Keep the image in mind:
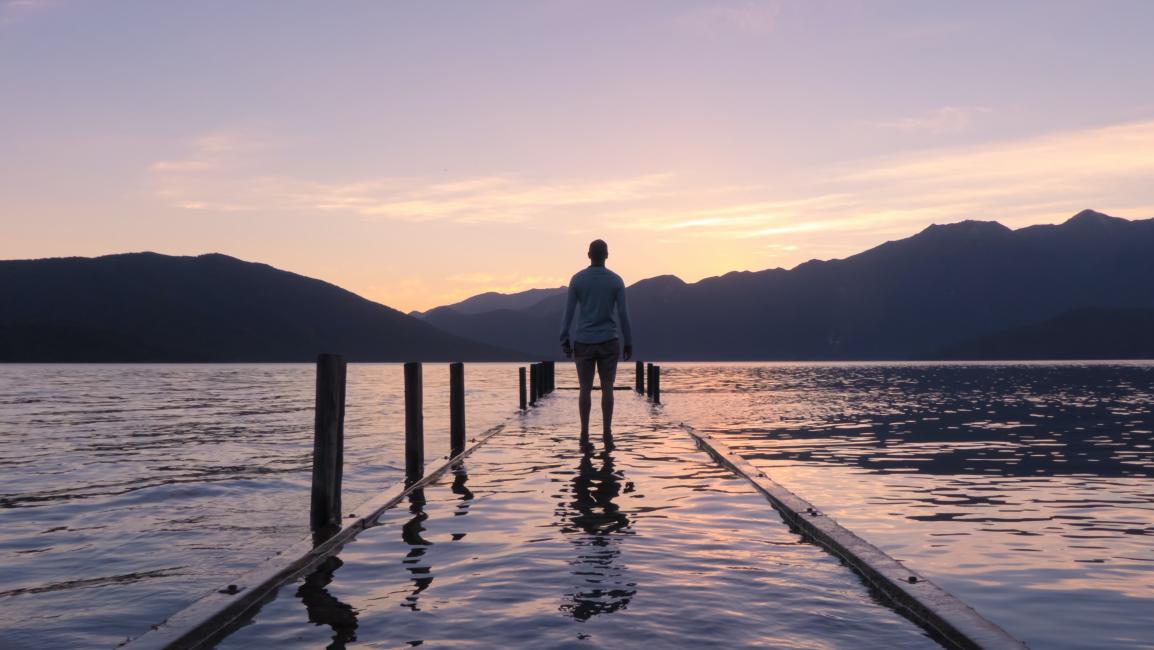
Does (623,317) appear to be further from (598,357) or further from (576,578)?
(576,578)

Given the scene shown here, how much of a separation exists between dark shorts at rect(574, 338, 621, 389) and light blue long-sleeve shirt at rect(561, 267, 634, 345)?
3.1 inches

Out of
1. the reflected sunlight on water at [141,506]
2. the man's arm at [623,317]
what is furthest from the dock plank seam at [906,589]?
the reflected sunlight on water at [141,506]

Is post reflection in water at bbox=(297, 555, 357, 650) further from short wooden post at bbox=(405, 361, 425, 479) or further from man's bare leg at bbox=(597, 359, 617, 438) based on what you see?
man's bare leg at bbox=(597, 359, 617, 438)

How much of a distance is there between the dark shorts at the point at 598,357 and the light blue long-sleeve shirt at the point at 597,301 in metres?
0.08

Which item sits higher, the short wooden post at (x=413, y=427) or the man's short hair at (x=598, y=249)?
the man's short hair at (x=598, y=249)

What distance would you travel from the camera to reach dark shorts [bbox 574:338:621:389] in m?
12.4

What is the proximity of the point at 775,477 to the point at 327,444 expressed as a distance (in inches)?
260

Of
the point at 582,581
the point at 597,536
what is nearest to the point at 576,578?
the point at 582,581

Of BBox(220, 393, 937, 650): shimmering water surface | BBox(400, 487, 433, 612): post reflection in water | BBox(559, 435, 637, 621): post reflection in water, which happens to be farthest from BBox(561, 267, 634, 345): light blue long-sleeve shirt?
BBox(400, 487, 433, 612): post reflection in water

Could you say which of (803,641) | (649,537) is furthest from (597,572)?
(803,641)

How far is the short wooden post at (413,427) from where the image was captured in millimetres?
11084

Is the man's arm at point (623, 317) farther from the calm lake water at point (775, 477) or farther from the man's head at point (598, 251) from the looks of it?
the calm lake water at point (775, 477)

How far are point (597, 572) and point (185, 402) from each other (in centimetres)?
3229

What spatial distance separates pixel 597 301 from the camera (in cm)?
1232
